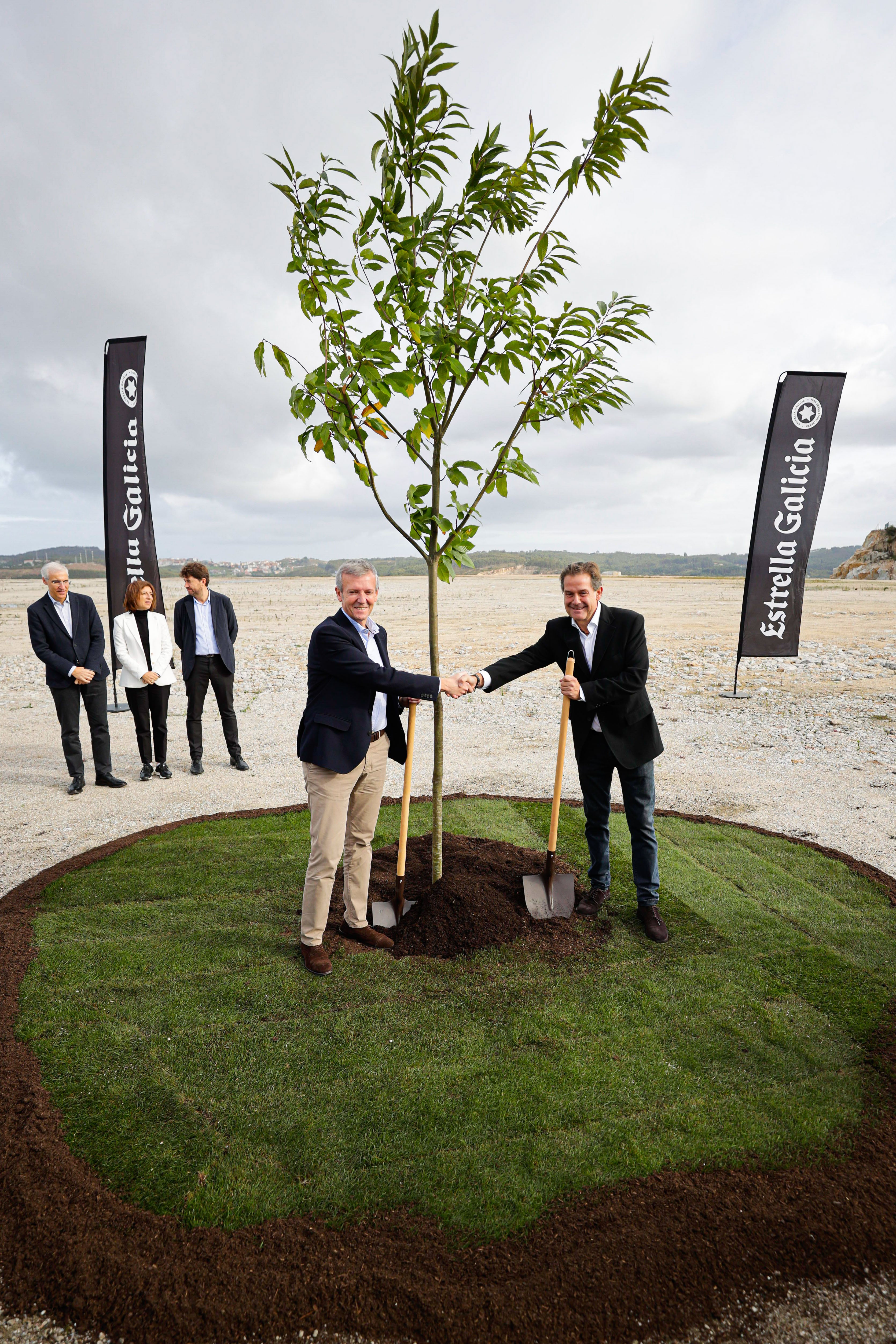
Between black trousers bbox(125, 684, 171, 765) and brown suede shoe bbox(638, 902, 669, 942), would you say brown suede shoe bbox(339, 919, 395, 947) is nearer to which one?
brown suede shoe bbox(638, 902, 669, 942)

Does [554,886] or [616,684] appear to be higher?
[616,684]

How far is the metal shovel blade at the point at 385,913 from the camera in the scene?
481 cm

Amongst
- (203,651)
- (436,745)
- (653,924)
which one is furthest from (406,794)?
(203,651)

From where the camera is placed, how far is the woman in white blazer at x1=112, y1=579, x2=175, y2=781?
8.21 m

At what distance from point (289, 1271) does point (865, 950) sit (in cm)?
399

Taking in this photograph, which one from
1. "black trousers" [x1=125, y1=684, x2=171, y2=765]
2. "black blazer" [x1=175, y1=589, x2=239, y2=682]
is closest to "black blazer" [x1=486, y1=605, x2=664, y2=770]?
"black blazer" [x1=175, y1=589, x2=239, y2=682]

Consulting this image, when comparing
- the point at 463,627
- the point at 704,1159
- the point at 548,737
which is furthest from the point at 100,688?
the point at 463,627

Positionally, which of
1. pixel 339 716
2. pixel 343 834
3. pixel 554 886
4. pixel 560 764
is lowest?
pixel 554 886

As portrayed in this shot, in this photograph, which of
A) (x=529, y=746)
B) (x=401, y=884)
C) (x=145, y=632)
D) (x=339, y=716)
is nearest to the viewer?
(x=339, y=716)

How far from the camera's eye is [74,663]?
7.97 metres

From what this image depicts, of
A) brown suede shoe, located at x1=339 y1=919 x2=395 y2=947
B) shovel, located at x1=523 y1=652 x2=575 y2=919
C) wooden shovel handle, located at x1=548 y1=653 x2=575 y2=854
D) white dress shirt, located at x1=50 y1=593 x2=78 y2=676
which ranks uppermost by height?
white dress shirt, located at x1=50 y1=593 x2=78 y2=676

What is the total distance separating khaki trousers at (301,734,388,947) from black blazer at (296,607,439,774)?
0.12 m

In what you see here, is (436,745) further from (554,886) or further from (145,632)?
(145,632)

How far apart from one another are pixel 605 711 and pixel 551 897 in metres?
1.43
